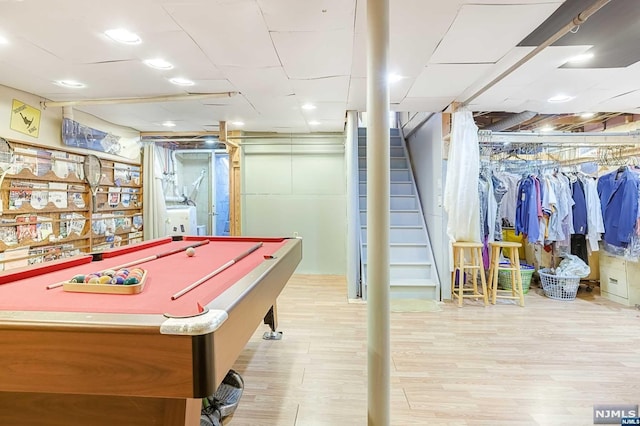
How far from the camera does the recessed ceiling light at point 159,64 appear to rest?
8.44ft

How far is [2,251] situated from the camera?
9.96ft

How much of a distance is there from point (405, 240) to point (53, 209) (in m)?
4.29

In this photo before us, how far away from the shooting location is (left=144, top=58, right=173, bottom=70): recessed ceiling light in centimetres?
257

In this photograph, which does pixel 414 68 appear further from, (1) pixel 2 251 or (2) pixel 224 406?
(1) pixel 2 251

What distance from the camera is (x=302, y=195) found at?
18.6 ft

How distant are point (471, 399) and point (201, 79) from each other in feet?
10.8

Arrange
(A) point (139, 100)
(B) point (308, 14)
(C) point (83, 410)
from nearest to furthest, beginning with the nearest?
1. (C) point (83, 410)
2. (B) point (308, 14)
3. (A) point (139, 100)

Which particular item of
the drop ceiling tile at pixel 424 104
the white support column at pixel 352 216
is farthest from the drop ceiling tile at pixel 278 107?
the drop ceiling tile at pixel 424 104

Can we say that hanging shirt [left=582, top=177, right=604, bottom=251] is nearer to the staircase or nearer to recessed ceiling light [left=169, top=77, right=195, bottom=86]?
the staircase

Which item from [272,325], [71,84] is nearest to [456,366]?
[272,325]

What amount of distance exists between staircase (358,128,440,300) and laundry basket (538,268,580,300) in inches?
Result: 56.1

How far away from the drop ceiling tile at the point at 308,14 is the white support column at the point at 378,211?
30 centimetres

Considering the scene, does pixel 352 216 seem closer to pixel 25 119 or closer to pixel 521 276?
pixel 521 276

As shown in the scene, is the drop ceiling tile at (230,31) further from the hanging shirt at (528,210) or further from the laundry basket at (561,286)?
the laundry basket at (561,286)
